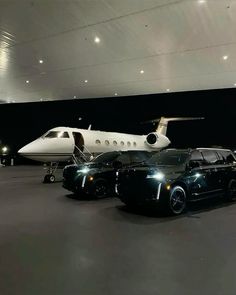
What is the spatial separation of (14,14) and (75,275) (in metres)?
8.71

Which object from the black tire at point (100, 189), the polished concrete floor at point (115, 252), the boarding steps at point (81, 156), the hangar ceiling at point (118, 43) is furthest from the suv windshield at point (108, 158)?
the boarding steps at point (81, 156)

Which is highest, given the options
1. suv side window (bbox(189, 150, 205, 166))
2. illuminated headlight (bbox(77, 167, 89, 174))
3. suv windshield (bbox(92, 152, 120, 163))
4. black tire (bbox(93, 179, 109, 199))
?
suv side window (bbox(189, 150, 205, 166))

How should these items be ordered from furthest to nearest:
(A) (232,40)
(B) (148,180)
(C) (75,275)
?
(A) (232,40) → (B) (148,180) → (C) (75,275)

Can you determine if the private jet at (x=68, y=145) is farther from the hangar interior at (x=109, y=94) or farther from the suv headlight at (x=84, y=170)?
the suv headlight at (x=84, y=170)

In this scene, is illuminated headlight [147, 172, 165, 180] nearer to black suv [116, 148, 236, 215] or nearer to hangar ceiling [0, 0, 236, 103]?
black suv [116, 148, 236, 215]

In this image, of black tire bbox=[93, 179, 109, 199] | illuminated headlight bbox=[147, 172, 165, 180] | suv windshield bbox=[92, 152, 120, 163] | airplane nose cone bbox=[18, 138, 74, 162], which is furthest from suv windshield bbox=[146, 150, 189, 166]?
airplane nose cone bbox=[18, 138, 74, 162]

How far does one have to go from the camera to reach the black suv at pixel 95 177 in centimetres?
893

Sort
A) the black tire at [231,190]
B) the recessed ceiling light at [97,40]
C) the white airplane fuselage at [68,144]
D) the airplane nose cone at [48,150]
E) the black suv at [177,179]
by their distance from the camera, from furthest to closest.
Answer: the white airplane fuselage at [68,144] < the airplane nose cone at [48,150] < the recessed ceiling light at [97,40] < the black tire at [231,190] < the black suv at [177,179]

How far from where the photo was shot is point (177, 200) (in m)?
7.03

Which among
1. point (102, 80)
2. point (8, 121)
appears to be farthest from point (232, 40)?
point (8, 121)

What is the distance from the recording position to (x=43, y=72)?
1617 cm

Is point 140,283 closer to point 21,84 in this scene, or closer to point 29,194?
point 29,194

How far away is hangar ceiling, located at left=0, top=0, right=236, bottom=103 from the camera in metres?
8.98

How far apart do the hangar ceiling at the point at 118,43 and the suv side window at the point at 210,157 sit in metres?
4.32
